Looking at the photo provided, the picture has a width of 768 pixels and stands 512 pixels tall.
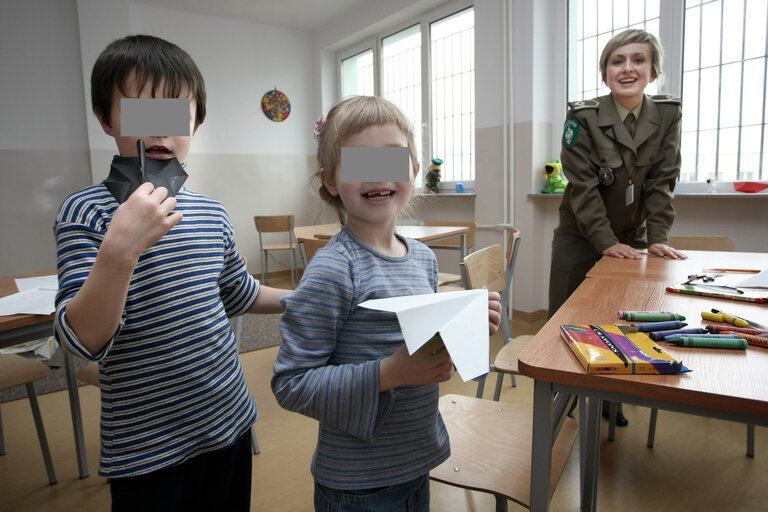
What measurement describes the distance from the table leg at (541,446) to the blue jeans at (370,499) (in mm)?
183

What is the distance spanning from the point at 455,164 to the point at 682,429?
3055mm

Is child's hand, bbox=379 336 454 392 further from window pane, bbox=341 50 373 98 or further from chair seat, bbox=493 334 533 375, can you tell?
window pane, bbox=341 50 373 98

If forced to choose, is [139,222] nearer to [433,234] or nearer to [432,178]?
[433,234]

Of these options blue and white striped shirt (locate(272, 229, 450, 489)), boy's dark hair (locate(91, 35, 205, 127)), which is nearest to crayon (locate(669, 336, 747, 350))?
blue and white striped shirt (locate(272, 229, 450, 489))

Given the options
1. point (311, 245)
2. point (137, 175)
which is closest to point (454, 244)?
point (311, 245)

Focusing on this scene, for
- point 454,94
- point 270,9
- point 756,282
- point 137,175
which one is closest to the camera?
point 137,175

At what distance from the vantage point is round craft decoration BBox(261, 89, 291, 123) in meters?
5.36

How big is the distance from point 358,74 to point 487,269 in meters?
4.41

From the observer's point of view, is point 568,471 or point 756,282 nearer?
point 756,282

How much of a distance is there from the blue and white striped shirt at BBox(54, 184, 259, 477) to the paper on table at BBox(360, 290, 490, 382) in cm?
44

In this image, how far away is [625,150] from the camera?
68.1 inches

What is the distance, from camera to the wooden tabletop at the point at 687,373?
22.6 inches

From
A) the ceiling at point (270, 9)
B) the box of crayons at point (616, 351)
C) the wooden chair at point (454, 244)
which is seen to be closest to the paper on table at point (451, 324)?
the box of crayons at point (616, 351)

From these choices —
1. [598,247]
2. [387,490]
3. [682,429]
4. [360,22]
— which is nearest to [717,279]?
[598,247]
